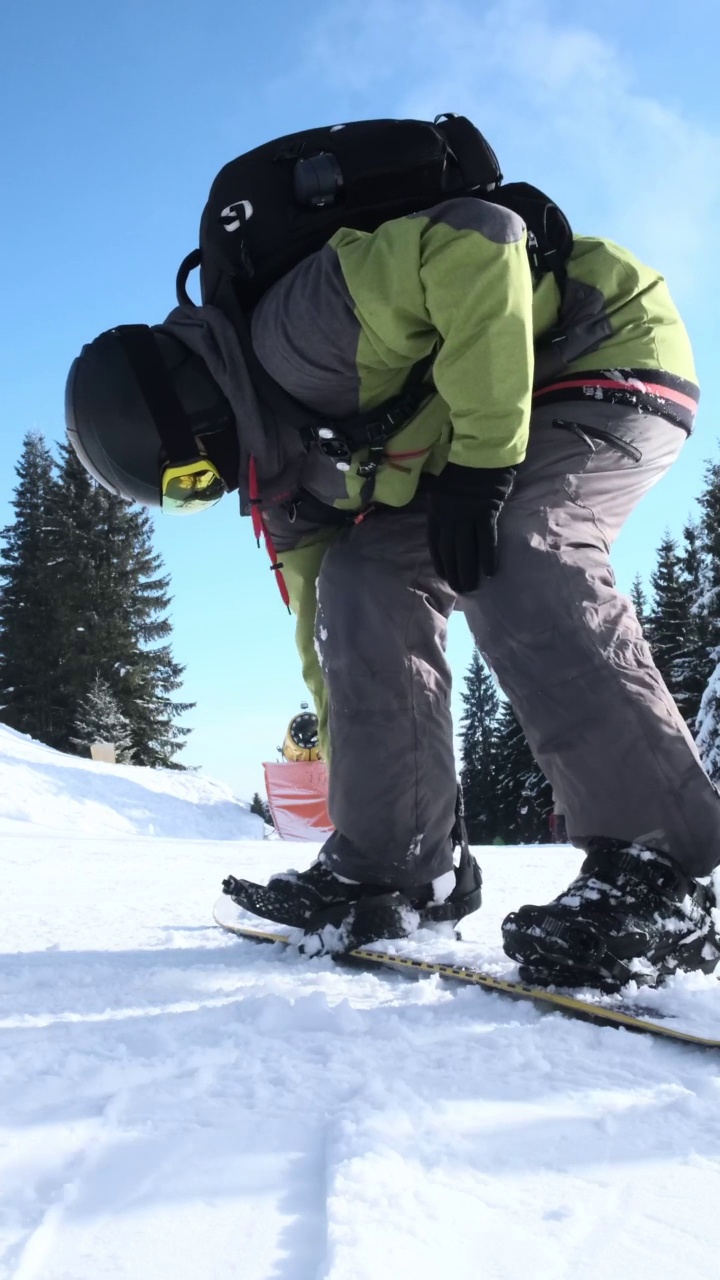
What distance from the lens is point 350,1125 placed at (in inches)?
33.7

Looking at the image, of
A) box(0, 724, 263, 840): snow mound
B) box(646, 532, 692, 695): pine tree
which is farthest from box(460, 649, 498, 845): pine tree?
box(0, 724, 263, 840): snow mound

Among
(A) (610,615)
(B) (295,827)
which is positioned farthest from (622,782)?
(B) (295,827)

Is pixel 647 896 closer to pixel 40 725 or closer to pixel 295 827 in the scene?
pixel 295 827

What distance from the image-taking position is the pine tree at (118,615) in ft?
90.7

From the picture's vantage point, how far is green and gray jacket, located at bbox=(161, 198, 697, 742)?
1.76 metres

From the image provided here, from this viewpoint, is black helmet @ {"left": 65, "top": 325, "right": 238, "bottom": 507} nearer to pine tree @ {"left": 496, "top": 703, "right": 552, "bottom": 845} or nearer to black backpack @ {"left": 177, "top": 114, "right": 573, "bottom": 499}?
black backpack @ {"left": 177, "top": 114, "right": 573, "bottom": 499}

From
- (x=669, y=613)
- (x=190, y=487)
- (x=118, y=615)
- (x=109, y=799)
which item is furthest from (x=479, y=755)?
(x=190, y=487)

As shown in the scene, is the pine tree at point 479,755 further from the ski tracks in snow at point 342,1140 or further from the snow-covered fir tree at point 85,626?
the ski tracks in snow at point 342,1140

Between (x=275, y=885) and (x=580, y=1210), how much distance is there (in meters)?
1.43

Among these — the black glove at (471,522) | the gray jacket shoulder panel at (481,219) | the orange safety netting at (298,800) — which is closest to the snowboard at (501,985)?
the black glove at (471,522)

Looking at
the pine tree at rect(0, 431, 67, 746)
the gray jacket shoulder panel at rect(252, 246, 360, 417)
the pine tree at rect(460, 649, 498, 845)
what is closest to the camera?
the gray jacket shoulder panel at rect(252, 246, 360, 417)

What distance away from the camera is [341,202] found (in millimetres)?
2076

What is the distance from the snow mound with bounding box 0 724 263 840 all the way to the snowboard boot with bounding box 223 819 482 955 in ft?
26.4

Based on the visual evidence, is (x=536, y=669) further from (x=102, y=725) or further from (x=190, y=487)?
(x=102, y=725)
